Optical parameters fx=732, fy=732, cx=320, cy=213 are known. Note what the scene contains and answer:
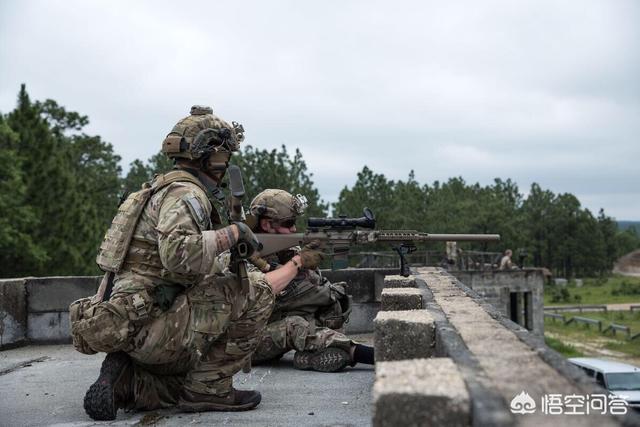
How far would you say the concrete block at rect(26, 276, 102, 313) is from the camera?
28.2ft

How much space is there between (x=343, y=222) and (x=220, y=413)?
1854mm

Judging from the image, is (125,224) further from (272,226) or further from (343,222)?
(272,226)

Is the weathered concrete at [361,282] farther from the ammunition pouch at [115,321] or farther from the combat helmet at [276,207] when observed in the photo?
the ammunition pouch at [115,321]

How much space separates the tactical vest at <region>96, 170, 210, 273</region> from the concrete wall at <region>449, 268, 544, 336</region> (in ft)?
112

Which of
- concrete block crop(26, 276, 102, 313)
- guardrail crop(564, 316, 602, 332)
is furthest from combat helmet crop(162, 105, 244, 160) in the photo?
guardrail crop(564, 316, 602, 332)

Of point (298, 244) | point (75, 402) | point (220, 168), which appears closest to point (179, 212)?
point (220, 168)

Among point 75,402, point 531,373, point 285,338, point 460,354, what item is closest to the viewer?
point 531,373

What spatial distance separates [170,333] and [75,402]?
1.21 m

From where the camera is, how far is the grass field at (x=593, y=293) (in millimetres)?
75688

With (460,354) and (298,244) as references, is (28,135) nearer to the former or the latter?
(298,244)

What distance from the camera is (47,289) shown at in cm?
866

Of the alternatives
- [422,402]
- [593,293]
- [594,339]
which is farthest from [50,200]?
[593,293]

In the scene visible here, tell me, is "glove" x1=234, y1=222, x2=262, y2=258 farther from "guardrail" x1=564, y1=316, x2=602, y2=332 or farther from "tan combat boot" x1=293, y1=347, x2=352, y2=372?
"guardrail" x1=564, y1=316, x2=602, y2=332

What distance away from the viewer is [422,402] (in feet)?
8.09
